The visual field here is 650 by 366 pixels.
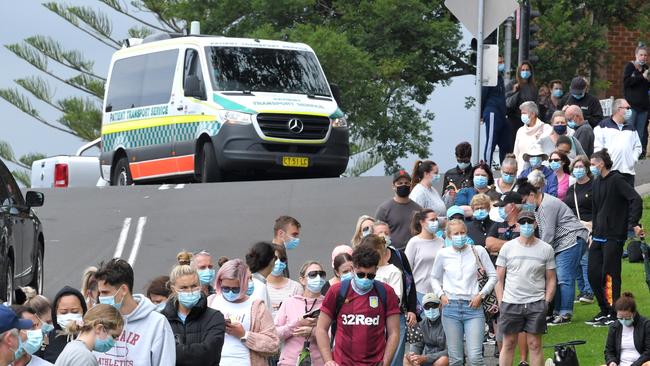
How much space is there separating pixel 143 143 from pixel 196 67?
5.59 feet

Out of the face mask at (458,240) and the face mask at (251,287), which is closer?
the face mask at (251,287)

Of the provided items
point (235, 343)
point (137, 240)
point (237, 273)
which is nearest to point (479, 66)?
point (137, 240)

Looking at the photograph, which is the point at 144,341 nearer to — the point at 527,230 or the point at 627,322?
the point at 627,322

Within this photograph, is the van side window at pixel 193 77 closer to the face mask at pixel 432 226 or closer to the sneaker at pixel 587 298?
the sneaker at pixel 587 298

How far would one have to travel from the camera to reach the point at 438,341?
53.7 feet

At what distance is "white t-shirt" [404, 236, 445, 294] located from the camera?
17125 millimetres

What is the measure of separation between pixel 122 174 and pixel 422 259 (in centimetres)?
1353

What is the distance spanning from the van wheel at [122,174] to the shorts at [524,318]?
44.9 ft

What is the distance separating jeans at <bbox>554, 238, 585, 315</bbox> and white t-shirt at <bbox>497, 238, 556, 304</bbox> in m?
2.61

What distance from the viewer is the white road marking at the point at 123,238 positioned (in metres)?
23.5

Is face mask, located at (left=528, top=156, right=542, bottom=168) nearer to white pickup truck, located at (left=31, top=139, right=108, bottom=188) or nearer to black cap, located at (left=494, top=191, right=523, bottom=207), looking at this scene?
black cap, located at (left=494, top=191, right=523, bottom=207)

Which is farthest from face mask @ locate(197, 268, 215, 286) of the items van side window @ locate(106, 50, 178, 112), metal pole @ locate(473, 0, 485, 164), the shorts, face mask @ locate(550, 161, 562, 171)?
van side window @ locate(106, 50, 178, 112)

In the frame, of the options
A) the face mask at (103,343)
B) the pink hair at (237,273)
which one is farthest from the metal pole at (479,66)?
→ the face mask at (103,343)

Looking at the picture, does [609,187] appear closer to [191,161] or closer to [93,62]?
[191,161]
